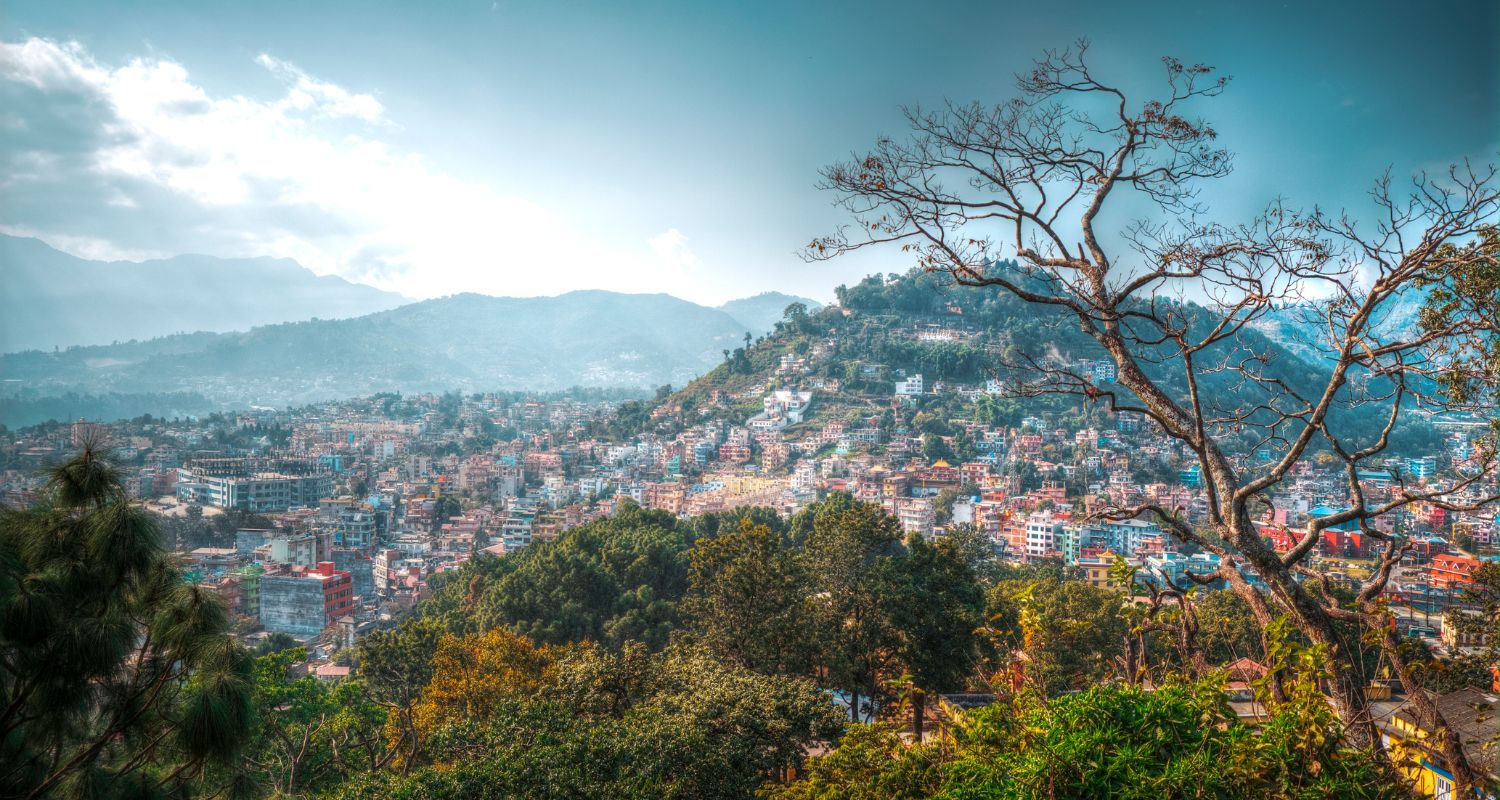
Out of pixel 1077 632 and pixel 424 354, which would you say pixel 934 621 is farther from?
pixel 424 354

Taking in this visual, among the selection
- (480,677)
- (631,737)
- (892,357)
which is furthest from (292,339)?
(631,737)

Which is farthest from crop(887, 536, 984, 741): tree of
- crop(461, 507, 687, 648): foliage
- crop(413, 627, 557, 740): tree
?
crop(461, 507, 687, 648): foliage

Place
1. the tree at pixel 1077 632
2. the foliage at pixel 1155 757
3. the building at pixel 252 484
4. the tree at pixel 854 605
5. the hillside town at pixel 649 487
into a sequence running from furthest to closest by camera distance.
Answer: the building at pixel 252 484 < the hillside town at pixel 649 487 < the tree at pixel 1077 632 < the tree at pixel 854 605 < the foliage at pixel 1155 757

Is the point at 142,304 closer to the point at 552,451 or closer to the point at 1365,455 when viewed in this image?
the point at 552,451

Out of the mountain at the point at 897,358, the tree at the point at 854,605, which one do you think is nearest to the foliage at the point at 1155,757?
the tree at the point at 854,605

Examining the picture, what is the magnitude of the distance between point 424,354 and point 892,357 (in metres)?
97.0

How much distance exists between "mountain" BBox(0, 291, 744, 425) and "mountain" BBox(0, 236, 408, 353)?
296cm

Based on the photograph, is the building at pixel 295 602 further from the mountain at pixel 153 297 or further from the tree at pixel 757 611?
the mountain at pixel 153 297

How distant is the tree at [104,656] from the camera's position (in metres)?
2.31

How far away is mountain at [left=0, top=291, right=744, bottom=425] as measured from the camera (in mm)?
87438

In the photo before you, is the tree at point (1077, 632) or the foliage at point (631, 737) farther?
the tree at point (1077, 632)

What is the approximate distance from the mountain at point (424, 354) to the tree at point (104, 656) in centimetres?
7550

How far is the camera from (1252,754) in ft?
5.71

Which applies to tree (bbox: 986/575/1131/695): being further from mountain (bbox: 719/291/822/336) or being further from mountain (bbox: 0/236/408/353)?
mountain (bbox: 719/291/822/336)
